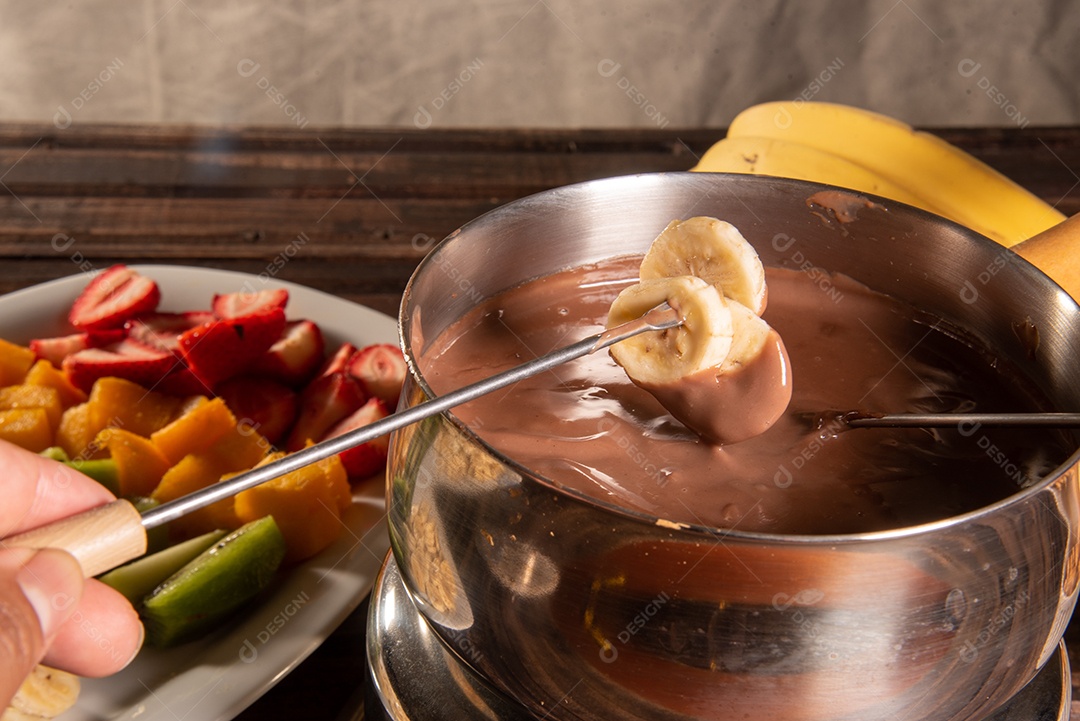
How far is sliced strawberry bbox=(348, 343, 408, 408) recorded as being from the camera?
1.36 metres

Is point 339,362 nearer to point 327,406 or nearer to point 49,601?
point 327,406

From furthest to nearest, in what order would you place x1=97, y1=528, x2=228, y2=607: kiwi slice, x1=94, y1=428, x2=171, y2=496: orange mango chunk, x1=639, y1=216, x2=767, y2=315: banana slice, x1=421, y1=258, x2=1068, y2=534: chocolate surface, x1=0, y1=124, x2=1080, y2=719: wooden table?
x1=0, y1=124, x2=1080, y2=719: wooden table, x1=94, y1=428, x2=171, y2=496: orange mango chunk, x1=97, y1=528, x2=228, y2=607: kiwi slice, x1=639, y1=216, x2=767, y2=315: banana slice, x1=421, y1=258, x2=1068, y2=534: chocolate surface

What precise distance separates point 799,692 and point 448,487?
0.22 meters

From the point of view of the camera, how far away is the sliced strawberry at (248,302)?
4.54ft

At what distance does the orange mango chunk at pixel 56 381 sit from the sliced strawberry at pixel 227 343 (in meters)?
0.15

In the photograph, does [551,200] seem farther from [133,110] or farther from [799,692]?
[133,110]

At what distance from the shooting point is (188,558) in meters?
1.07

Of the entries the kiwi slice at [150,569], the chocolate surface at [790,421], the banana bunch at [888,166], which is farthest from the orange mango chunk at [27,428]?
the banana bunch at [888,166]

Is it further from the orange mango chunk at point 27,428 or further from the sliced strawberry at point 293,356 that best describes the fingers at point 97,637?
the sliced strawberry at point 293,356

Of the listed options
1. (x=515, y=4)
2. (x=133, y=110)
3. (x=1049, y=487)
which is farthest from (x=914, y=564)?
(x=133, y=110)

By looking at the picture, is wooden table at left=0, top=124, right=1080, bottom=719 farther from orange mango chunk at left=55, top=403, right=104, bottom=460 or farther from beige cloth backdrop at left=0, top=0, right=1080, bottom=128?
beige cloth backdrop at left=0, top=0, right=1080, bottom=128

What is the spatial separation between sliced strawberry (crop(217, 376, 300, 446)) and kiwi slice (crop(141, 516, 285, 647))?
269 millimetres

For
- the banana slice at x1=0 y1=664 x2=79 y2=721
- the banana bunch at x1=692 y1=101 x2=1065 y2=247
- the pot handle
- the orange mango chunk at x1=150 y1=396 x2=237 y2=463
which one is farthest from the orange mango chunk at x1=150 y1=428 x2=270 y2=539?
the pot handle

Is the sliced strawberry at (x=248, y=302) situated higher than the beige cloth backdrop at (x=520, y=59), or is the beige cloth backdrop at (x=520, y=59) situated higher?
the sliced strawberry at (x=248, y=302)
